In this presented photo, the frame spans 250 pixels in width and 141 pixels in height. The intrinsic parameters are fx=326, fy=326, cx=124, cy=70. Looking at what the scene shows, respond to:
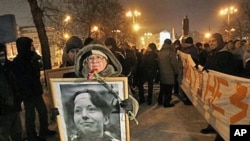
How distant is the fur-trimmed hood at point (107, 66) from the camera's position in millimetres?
3465

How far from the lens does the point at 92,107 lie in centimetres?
348

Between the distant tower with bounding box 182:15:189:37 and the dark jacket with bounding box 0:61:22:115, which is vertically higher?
the distant tower with bounding box 182:15:189:37

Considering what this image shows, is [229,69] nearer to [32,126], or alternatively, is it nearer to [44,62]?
[32,126]

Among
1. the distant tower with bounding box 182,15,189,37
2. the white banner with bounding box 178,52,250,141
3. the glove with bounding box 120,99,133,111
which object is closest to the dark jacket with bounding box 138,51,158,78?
the white banner with bounding box 178,52,250,141

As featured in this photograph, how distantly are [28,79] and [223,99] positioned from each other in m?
3.57

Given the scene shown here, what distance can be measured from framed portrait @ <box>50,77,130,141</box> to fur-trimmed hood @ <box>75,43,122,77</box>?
0.28 ft

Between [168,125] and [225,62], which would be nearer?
[225,62]

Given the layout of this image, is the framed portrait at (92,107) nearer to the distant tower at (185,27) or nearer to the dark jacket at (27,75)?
the dark jacket at (27,75)

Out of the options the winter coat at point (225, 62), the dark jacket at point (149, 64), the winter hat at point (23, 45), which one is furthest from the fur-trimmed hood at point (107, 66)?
the dark jacket at point (149, 64)

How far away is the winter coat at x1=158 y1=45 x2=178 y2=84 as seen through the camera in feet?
31.2

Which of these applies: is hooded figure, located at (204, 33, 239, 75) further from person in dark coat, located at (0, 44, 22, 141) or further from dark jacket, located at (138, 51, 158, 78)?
dark jacket, located at (138, 51, 158, 78)

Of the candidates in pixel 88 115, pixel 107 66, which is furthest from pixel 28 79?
pixel 107 66

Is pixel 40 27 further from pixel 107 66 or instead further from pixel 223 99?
pixel 107 66

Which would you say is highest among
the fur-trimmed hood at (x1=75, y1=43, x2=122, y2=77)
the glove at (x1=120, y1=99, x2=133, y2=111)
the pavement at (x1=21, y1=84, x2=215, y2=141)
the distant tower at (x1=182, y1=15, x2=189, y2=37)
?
the distant tower at (x1=182, y1=15, x2=189, y2=37)
